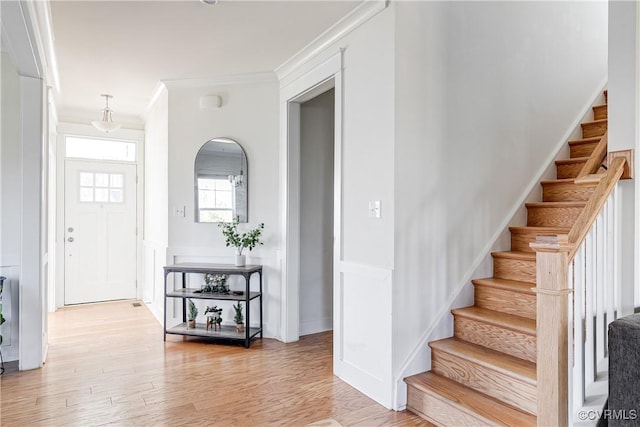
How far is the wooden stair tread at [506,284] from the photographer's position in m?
2.64

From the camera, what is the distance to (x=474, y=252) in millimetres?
2982

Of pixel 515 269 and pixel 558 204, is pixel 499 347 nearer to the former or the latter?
pixel 515 269

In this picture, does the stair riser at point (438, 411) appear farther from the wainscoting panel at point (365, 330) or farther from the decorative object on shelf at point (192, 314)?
the decorative object on shelf at point (192, 314)

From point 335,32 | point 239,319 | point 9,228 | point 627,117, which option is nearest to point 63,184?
point 9,228

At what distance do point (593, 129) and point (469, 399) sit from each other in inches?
108

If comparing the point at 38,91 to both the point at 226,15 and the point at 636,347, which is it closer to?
the point at 226,15

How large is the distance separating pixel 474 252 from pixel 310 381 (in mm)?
1547

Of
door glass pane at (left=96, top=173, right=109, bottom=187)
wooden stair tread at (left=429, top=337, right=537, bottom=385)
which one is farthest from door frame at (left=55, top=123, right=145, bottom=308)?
wooden stair tread at (left=429, top=337, right=537, bottom=385)

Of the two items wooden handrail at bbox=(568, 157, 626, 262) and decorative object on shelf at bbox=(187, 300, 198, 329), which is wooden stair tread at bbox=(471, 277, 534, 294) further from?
decorative object on shelf at bbox=(187, 300, 198, 329)

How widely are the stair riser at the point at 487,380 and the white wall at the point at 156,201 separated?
3058mm

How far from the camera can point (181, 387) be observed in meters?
2.86

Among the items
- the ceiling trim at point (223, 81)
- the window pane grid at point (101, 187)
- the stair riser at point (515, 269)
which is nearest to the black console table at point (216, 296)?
the ceiling trim at point (223, 81)

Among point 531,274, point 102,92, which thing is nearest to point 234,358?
point 531,274

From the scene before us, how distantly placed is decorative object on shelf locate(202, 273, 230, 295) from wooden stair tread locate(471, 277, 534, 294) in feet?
7.59
